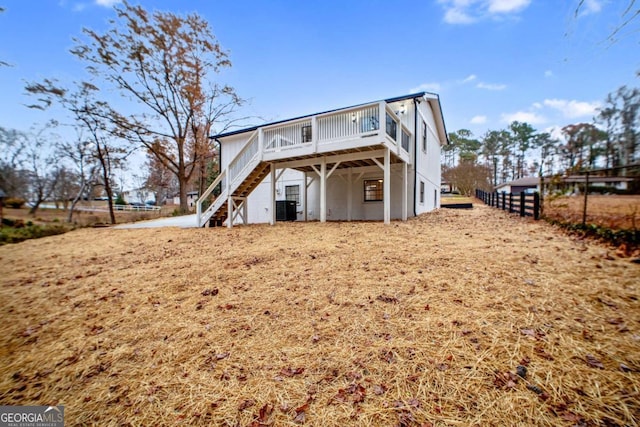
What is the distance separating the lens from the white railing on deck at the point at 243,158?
384 inches

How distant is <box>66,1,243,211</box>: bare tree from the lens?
1694cm

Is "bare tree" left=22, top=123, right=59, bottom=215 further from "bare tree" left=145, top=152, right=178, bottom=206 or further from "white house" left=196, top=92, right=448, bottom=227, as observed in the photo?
"bare tree" left=145, top=152, right=178, bottom=206

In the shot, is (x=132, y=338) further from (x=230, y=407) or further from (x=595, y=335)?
(x=595, y=335)

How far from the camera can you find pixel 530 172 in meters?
39.7

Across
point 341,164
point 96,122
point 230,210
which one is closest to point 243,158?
point 230,210

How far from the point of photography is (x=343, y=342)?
2.29 metres

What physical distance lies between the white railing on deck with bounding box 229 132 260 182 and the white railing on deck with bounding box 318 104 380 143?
2.78 m

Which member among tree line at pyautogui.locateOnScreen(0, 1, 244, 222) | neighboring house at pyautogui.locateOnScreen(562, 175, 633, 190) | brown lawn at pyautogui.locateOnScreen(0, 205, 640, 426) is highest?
tree line at pyautogui.locateOnScreen(0, 1, 244, 222)

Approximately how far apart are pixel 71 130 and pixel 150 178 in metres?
20.3

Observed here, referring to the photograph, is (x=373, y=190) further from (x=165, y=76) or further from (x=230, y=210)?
(x=165, y=76)

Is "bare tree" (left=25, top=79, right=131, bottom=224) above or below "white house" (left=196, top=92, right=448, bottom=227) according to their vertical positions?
above

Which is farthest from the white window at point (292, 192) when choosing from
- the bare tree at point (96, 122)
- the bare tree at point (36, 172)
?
the bare tree at point (96, 122)

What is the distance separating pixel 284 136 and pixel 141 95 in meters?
16.4

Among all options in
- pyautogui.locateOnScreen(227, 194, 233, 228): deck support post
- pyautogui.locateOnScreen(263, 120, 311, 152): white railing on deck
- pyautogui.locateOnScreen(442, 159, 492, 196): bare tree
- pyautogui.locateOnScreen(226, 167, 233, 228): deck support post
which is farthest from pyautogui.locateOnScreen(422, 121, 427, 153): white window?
pyautogui.locateOnScreen(442, 159, 492, 196): bare tree
